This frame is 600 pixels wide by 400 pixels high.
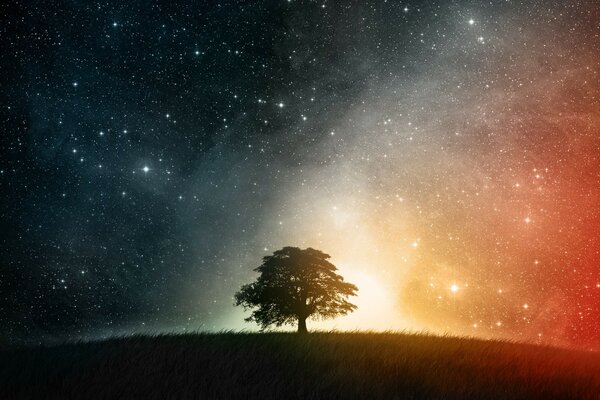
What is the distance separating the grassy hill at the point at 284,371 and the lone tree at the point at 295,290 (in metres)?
14.3

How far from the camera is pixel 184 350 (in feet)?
16.8

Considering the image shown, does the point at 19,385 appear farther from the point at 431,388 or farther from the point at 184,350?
the point at 431,388

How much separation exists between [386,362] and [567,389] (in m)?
2.00

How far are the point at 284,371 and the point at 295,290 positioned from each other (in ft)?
53.6

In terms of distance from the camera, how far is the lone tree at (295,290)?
20.3m

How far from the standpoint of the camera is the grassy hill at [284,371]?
368cm

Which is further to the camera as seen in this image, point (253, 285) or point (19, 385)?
point (253, 285)

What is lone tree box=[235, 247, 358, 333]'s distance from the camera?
20.3 metres

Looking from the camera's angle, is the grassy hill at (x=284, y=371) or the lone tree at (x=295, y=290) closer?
the grassy hill at (x=284, y=371)

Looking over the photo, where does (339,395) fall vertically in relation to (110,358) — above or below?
below

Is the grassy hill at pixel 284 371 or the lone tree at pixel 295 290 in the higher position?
the lone tree at pixel 295 290

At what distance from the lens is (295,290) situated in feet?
67.6

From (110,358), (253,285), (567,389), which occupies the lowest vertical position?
(567,389)

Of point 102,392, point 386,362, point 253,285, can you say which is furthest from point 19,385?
point 253,285
